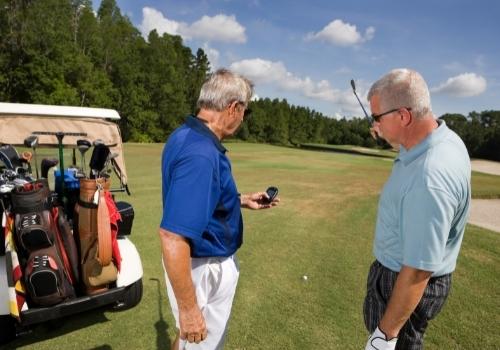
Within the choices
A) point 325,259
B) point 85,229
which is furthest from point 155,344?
point 325,259

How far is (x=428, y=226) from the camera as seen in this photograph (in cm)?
176

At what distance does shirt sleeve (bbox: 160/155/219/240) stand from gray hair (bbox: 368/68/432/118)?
108 centimetres

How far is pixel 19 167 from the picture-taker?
376 centimetres

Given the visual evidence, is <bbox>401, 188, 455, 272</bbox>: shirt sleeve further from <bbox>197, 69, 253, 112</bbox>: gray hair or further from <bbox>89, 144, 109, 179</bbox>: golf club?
<bbox>89, 144, 109, 179</bbox>: golf club

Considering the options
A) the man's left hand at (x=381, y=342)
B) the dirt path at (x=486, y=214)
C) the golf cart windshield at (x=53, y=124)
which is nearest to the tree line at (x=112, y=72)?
the dirt path at (x=486, y=214)

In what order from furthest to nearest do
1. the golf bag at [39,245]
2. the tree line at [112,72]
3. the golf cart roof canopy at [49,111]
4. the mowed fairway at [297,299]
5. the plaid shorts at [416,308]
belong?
the tree line at [112,72], the golf cart roof canopy at [49,111], the mowed fairway at [297,299], the golf bag at [39,245], the plaid shorts at [416,308]

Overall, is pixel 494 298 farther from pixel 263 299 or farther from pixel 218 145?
pixel 218 145

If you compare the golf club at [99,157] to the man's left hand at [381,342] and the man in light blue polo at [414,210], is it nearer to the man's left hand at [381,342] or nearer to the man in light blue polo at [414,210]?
the man in light blue polo at [414,210]

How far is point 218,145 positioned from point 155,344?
2432 millimetres

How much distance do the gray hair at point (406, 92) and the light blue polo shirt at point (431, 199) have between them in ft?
0.57

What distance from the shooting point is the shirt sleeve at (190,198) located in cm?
195

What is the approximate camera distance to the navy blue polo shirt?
1948 mm

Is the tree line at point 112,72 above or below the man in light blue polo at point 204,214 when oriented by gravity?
above

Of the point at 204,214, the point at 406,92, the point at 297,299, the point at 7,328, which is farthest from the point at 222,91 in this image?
the point at 297,299
